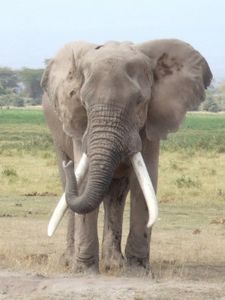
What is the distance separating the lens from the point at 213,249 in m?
12.1

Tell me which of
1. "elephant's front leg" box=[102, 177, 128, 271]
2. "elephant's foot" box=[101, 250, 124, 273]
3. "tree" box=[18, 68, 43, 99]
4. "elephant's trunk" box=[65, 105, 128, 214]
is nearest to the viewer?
"elephant's trunk" box=[65, 105, 128, 214]

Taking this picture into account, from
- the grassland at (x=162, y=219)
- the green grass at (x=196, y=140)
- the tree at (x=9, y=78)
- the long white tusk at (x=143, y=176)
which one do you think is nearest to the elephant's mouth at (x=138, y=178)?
the long white tusk at (x=143, y=176)

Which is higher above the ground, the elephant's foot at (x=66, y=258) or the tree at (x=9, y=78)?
the elephant's foot at (x=66, y=258)

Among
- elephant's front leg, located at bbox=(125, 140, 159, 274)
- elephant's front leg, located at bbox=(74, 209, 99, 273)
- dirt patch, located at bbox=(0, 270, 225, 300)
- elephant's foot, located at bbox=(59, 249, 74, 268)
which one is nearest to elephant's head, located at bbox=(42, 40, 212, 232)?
elephant's front leg, located at bbox=(125, 140, 159, 274)

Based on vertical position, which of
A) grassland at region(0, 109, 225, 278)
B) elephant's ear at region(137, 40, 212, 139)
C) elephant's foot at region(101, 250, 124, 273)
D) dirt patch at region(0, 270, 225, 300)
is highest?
elephant's ear at region(137, 40, 212, 139)

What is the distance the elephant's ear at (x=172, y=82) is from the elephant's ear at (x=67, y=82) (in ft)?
2.03

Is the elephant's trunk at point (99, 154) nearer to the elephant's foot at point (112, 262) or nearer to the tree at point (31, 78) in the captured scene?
the elephant's foot at point (112, 262)

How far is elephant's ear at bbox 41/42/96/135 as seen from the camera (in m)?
9.11

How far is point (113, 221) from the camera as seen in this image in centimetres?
1009

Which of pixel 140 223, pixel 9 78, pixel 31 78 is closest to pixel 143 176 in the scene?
pixel 140 223

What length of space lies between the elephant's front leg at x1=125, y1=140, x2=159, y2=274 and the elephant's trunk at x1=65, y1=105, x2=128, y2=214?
0.90m

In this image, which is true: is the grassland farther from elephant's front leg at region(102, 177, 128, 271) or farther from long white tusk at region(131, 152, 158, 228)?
long white tusk at region(131, 152, 158, 228)

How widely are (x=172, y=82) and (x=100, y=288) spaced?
268 centimetres

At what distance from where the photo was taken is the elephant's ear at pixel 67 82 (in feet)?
29.9
